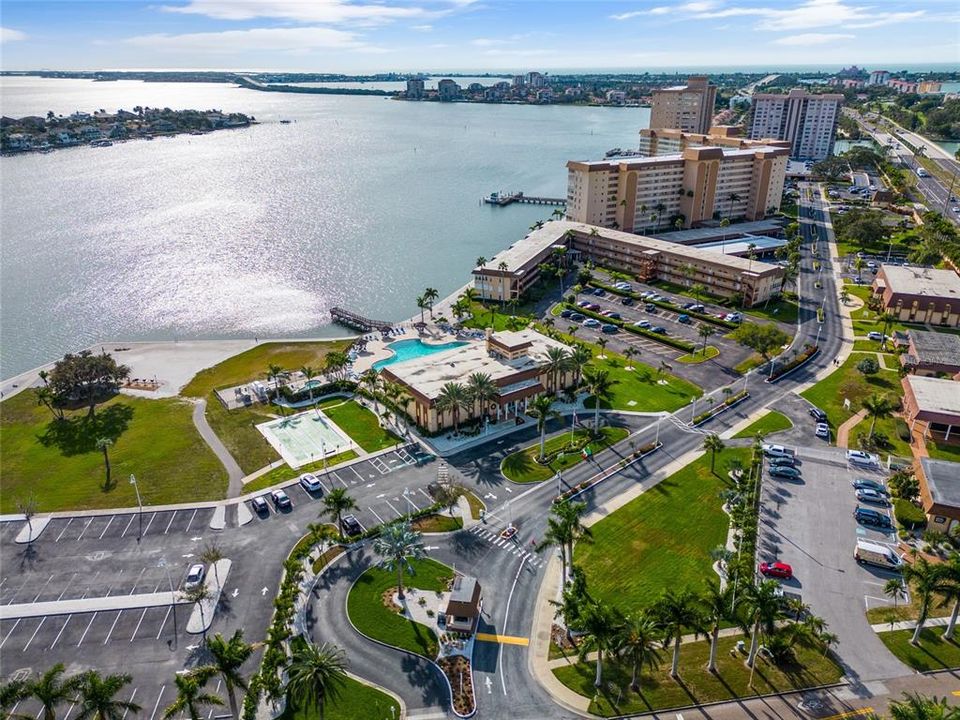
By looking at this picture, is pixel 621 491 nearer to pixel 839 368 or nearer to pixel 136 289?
pixel 839 368

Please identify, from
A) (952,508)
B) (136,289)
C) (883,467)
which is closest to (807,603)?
(952,508)

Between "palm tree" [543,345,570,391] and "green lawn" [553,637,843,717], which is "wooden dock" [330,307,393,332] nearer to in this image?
"palm tree" [543,345,570,391]

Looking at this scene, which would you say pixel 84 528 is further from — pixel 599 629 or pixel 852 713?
pixel 852 713

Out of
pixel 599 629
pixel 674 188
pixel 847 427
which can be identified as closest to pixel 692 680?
pixel 599 629

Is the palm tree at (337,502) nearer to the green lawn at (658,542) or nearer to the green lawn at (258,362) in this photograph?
the green lawn at (658,542)

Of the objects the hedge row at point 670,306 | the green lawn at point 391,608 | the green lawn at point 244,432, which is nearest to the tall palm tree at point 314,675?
the green lawn at point 391,608

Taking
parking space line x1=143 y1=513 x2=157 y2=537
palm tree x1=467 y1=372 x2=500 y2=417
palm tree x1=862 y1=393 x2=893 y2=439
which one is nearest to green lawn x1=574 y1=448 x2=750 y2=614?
palm tree x1=862 y1=393 x2=893 y2=439
